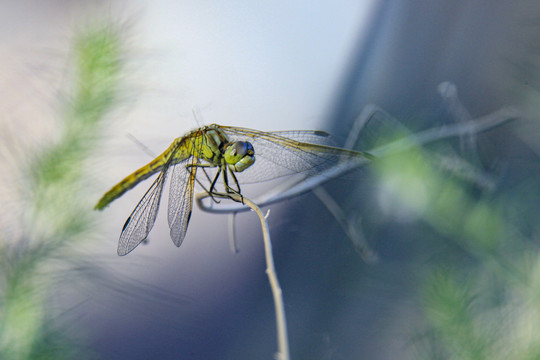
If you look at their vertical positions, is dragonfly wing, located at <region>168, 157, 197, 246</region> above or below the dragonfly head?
below

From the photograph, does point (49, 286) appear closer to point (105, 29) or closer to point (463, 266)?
point (105, 29)

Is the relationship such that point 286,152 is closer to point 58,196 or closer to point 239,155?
point 239,155

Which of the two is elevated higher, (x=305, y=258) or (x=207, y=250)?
(x=305, y=258)

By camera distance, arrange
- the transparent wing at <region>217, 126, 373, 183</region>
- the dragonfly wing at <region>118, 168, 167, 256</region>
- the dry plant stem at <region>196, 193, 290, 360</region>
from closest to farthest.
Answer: the dry plant stem at <region>196, 193, 290, 360</region> < the dragonfly wing at <region>118, 168, 167, 256</region> < the transparent wing at <region>217, 126, 373, 183</region>

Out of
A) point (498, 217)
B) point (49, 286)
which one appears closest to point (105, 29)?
point (49, 286)

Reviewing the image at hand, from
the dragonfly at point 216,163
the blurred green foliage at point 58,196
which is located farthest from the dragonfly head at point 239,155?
the blurred green foliage at point 58,196

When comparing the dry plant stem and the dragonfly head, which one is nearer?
the dry plant stem

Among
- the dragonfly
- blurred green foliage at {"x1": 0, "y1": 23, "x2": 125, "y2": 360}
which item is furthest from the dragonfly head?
blurred green foliage at {"x1": 0, "y1": 23, "x2": 125, "y2": 360}

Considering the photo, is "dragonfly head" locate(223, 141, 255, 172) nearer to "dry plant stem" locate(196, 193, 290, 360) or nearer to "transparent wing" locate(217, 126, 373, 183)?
"transparent wing" locate(217, 126, 373, 183)
